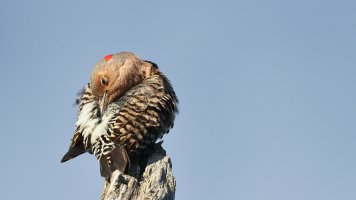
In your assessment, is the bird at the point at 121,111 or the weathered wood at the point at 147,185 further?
the bird at the point at 121,111

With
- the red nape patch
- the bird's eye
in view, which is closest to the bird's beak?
the bird's eye

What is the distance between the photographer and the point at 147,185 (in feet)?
23.6

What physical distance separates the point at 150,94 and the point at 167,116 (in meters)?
0.44

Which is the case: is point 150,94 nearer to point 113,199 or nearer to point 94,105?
point 94,105

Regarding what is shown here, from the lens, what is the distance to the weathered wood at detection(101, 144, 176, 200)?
23.0 feet

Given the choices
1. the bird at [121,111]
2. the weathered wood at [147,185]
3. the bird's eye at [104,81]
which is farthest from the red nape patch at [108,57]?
the weathered wood at [147,185]

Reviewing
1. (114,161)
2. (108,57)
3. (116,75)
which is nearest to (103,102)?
(116,75)

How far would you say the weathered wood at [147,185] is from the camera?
7.01 meters

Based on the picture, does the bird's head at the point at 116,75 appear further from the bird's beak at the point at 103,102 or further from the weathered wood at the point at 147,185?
the weathered wood at the point at 147,185

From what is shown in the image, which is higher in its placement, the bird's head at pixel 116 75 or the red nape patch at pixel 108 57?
the red nape patch at pixel 108 57

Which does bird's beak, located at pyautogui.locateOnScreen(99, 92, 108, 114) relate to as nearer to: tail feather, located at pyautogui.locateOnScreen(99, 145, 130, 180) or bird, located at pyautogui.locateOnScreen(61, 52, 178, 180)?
bird, located at pyautogui.locateOnScreen(61, 52, 178, 180)

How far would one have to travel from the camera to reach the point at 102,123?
377 inches

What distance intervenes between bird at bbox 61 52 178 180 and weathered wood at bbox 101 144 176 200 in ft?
2.40

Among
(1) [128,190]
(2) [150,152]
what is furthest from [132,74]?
(1) [128,190]
